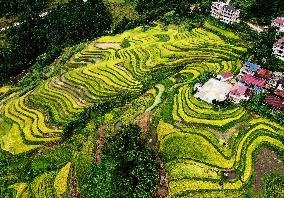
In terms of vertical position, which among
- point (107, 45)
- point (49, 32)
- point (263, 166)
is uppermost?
point (107, 45)

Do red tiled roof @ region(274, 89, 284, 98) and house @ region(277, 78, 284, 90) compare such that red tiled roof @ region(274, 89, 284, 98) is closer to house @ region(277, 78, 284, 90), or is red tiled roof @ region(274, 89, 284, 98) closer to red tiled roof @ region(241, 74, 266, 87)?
house @ region(277, 78, 284, 90)

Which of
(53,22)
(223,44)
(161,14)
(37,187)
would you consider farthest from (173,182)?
(53,22)

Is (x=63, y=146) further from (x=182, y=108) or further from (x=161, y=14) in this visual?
(x=161, y=14)

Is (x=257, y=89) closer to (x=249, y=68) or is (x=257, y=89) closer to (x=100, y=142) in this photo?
(x=249, y=68)

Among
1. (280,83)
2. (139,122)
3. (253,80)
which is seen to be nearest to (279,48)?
(280,83)

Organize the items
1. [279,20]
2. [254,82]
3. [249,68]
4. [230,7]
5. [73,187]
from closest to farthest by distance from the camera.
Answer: [73,187] → [254,82] → [249,68] → [279,20] → [230,7]
